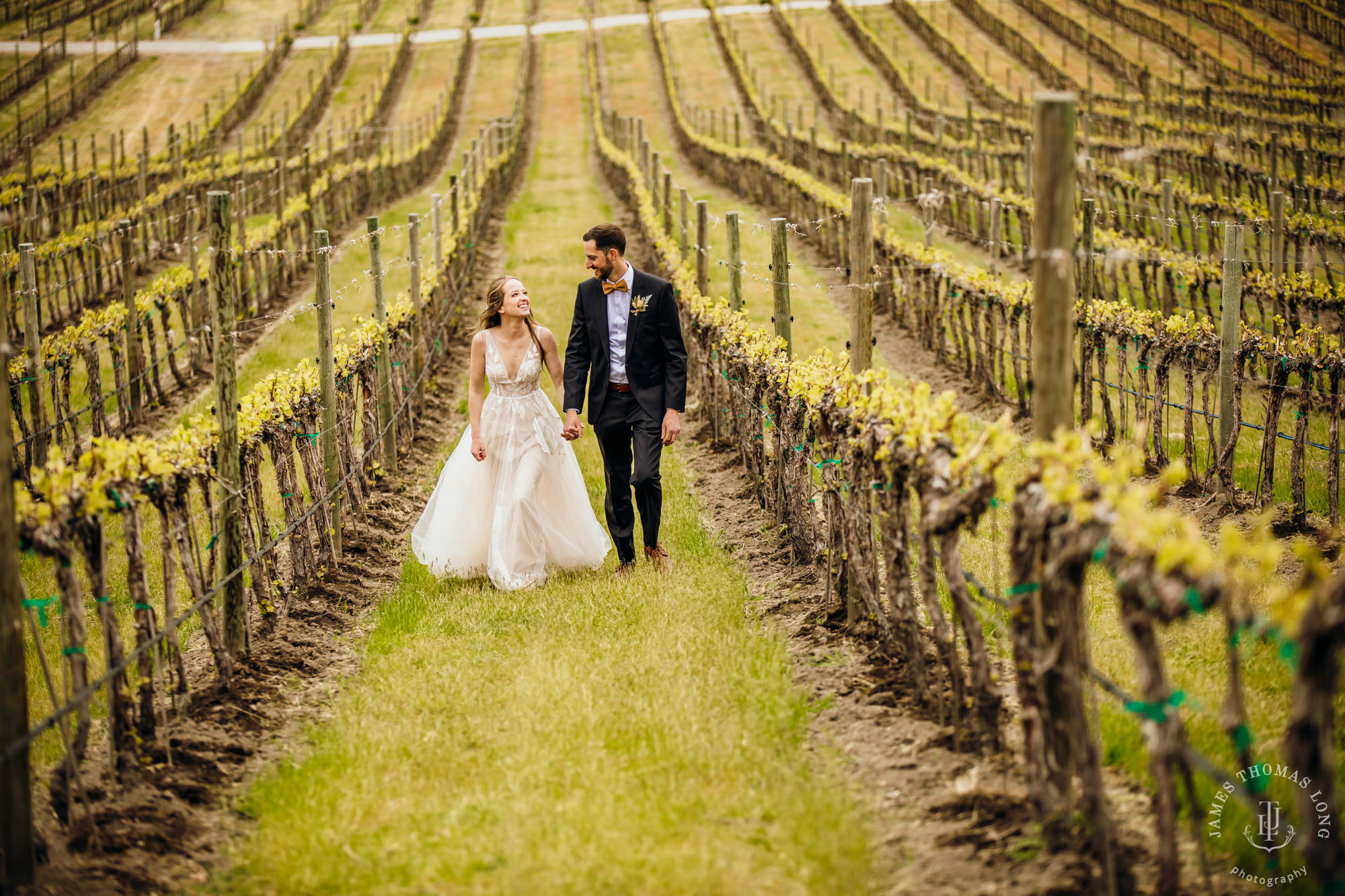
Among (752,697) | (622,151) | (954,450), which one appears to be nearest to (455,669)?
(752,697)

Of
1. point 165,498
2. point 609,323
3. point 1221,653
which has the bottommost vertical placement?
point 1221,653

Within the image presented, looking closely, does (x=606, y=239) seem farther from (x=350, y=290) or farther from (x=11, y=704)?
(x=350, y=290)

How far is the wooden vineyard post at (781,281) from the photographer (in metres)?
8.30

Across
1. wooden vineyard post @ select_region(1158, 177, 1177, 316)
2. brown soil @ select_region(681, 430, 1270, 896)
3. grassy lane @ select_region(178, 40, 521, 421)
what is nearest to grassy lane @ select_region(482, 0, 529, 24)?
grassy lane @ select_region(178, 40, 521, 421)

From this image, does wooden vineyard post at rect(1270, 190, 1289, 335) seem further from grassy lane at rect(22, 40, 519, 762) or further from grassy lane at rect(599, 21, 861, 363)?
grassy lane at rect(22, 40, 519, 762)

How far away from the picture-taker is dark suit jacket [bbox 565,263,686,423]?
679 cm

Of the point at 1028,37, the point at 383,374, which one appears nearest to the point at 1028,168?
the point at 383,374

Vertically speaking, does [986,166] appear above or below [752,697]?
above

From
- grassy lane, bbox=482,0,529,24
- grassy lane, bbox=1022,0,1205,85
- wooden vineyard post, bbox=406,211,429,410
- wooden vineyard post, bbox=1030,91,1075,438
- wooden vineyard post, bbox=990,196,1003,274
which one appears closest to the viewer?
wooden vineyard post, bbox=1030,91,1075,438

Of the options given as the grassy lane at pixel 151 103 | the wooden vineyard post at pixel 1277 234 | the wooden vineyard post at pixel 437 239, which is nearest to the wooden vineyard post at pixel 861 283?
the wooden vineyard post at pixel 437 239

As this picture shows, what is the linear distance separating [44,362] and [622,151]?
22.4m

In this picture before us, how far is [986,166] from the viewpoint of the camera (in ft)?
81.8

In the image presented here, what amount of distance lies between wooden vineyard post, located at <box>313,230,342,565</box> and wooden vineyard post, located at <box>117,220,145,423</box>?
5449mm

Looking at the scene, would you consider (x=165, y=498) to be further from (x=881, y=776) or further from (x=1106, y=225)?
(x=1106, y=225)
